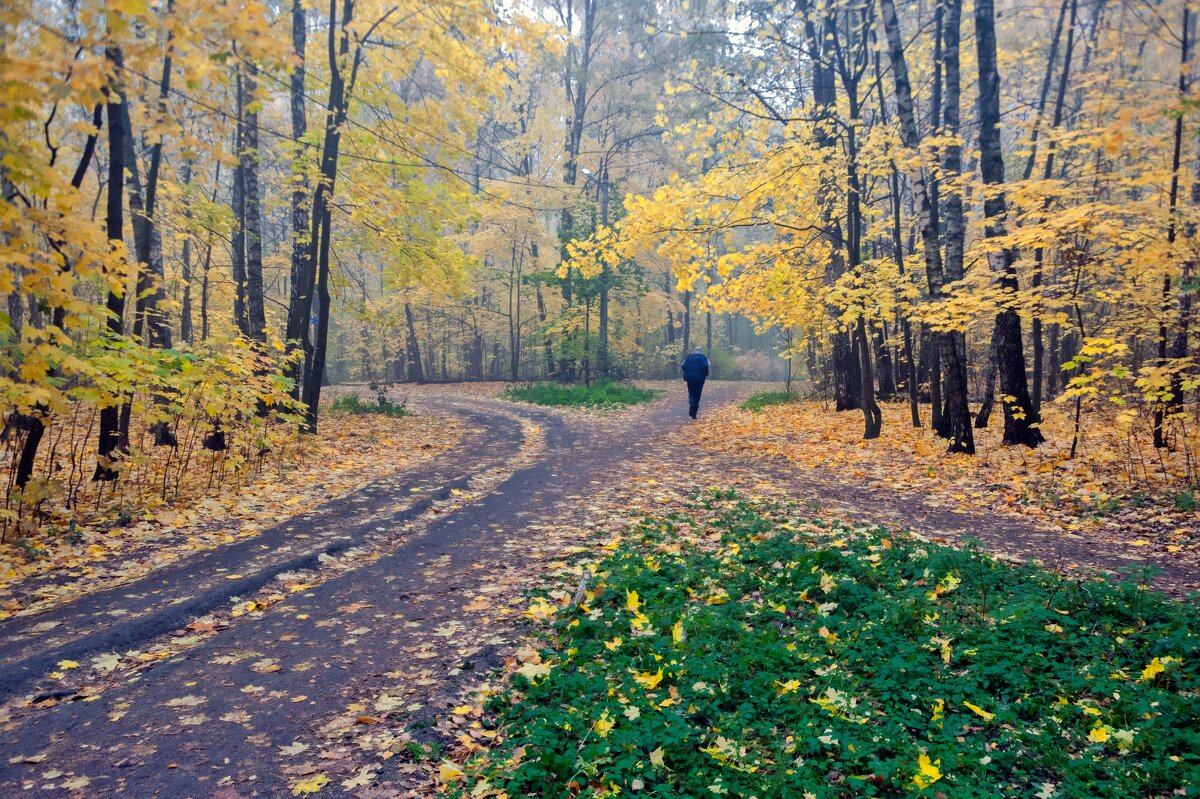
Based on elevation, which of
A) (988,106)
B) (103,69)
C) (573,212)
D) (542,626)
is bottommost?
(542,626)

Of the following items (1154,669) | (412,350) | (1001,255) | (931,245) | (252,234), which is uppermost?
(252,234)

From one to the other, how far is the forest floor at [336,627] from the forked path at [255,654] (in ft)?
0.05

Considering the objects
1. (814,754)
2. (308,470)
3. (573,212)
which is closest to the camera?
(814,754)

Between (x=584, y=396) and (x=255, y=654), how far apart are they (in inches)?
694

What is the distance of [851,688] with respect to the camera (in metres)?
3.59

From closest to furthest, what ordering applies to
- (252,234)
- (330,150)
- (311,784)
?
(311,784), (330,150), (252,234)

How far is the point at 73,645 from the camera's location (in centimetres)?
427

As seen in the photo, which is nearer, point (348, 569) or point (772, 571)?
point (772, 571)

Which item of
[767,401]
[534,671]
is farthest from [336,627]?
[767,401]

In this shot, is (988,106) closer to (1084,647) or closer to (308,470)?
(1084,647)

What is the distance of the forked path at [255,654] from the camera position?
3096 mm

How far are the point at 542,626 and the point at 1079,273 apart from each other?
984cm

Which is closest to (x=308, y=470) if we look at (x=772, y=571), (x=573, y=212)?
(x=772, y=571)

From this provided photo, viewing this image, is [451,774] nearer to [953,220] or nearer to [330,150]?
[953,220]
